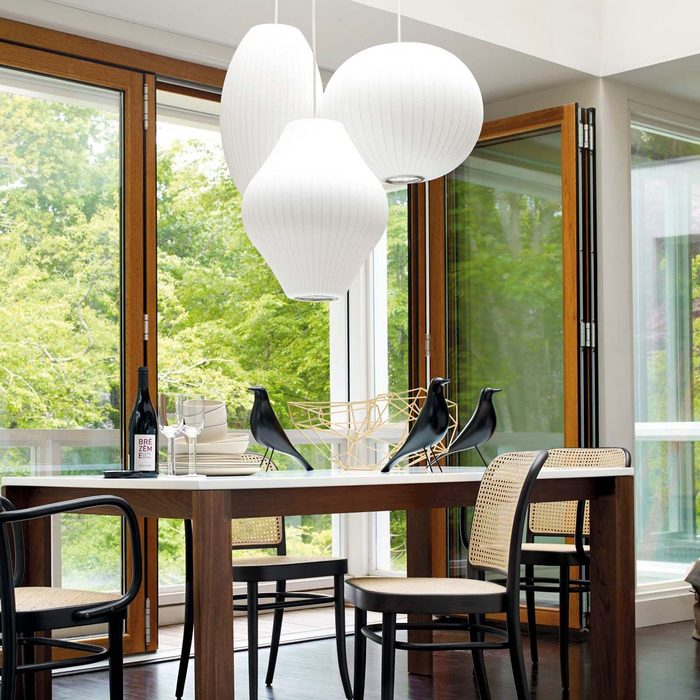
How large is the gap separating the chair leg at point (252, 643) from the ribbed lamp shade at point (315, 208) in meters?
1.18

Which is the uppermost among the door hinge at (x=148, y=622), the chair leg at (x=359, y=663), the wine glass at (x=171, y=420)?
the wine glass at (x=171, y=420)

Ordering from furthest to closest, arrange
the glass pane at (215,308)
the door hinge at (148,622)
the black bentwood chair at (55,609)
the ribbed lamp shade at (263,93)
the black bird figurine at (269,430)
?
the glass pane at (215,308), the door hinge at (148,622), the black bird figurine at (269,430), the ribbed lamp shade at (263,93), the black bentwood chair at (55,609)

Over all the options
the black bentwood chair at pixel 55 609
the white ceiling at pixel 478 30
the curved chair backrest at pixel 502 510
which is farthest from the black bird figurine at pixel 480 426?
the white ceiling at pixel 478 30

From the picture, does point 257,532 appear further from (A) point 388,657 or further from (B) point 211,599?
(B) point 211,599

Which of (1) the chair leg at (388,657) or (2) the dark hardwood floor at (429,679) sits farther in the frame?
(2) the dark hardwood floor at (429,679)

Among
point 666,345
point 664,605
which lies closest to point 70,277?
point 666,345

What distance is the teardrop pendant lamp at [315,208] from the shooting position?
2.60m

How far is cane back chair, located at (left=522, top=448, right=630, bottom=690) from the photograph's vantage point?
12.7 feet

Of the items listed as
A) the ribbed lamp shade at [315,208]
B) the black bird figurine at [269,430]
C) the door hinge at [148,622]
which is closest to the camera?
the ribbed lamp shade at [315,208]

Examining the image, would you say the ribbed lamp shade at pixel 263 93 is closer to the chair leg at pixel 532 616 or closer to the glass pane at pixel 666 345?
the chair leg at pixel 532 616

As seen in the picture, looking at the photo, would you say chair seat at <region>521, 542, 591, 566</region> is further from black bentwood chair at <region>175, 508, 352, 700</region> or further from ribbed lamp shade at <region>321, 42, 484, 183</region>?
ribbed lamp shade at <region>321, 42, 484, 183</region>

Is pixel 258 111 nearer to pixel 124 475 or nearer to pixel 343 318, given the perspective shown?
pixel 124 475

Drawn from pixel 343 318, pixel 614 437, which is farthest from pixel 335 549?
pixel 614 437

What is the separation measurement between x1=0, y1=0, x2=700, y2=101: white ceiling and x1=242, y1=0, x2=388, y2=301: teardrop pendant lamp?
70.1 inches
